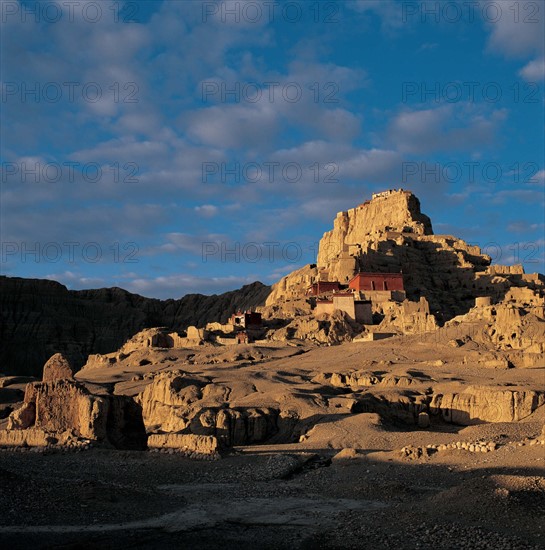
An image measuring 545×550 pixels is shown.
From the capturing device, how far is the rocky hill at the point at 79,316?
10369 centimetres

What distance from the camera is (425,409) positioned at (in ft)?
118

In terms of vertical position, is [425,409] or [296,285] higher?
[296,285]

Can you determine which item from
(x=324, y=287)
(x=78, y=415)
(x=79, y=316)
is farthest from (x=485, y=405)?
(x=79, y=316)

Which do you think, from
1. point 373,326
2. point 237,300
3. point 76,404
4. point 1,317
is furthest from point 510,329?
point 1,317

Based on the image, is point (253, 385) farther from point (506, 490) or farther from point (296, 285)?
point (296, 285)

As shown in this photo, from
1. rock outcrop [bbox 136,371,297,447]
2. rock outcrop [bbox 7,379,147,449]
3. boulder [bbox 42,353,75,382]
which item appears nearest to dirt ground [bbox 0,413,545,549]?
rock outcrop [bbox 7,379,147,449]

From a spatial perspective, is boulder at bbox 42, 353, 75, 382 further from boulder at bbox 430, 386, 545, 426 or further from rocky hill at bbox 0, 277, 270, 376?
rocky hill at bbox 0, 277, 270, 376

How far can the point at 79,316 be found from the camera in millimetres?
114312

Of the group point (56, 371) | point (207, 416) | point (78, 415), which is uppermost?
point (56, 371)

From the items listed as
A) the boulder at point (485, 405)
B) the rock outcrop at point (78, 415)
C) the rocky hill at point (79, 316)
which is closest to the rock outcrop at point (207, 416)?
the rock outcrop at point (78, 415)

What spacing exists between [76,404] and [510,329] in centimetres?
3746

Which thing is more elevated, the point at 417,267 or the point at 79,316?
the point at 417,267

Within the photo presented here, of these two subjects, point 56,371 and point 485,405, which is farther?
point 485,405

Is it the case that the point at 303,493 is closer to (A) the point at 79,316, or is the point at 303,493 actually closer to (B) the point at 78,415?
(B) the point at 78,415
